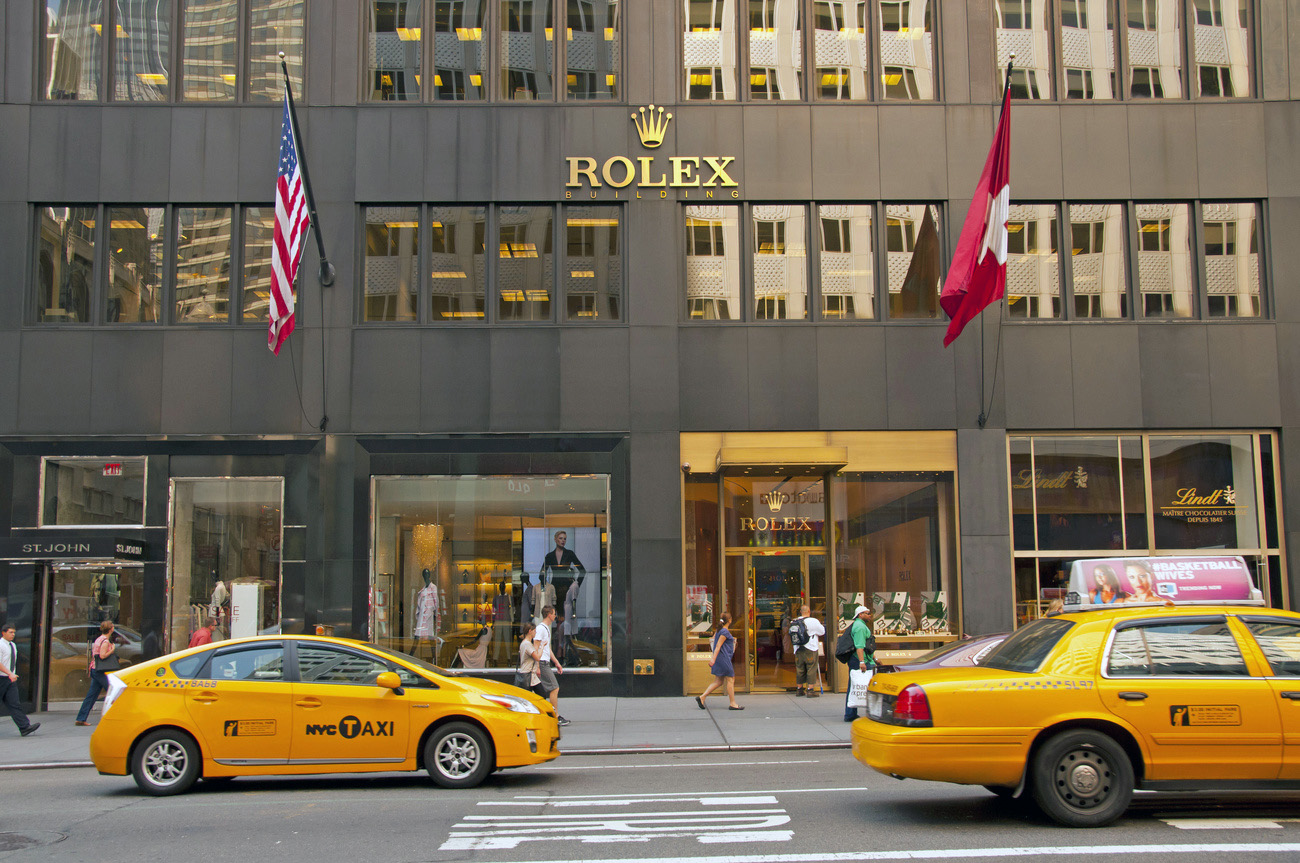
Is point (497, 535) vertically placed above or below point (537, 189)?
below

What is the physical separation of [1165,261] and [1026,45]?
4.68m

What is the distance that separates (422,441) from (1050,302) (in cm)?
1138

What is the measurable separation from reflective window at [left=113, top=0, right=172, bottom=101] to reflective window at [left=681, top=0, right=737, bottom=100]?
30.7ft

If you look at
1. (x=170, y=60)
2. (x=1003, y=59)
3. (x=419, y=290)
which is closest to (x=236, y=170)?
(x=170, y=60)

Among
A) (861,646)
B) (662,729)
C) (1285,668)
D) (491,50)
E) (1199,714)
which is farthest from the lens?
(491,50)

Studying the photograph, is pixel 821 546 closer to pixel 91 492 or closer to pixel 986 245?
pixel 986 245

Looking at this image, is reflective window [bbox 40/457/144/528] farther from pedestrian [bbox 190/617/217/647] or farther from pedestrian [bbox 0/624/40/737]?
pedestrian [bbox 0/624/40/737]

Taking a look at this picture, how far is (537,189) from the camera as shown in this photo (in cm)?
1925

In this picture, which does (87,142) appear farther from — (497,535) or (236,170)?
(497,535)

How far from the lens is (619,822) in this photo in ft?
28.8

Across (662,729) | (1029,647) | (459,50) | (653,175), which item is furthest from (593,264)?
(1029,647)

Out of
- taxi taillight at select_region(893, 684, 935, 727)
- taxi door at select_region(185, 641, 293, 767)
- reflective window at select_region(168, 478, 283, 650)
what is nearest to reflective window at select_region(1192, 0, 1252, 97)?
taxi taillight at select_region(893, 684, 935, 727)

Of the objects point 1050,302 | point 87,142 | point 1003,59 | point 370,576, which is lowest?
point 370,576

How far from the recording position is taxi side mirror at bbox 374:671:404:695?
34.1 feet
